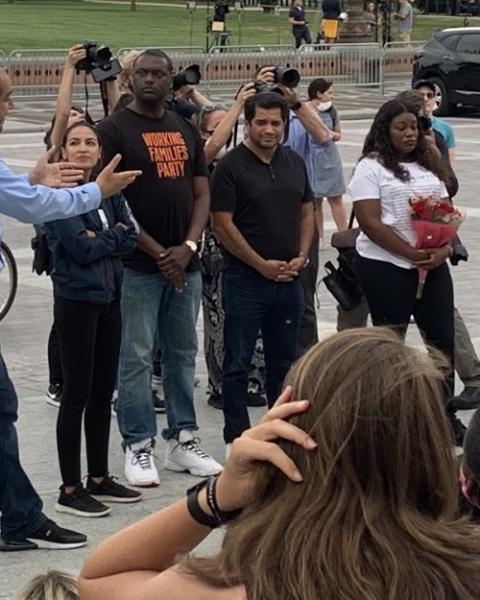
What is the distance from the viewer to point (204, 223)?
6.93 meters

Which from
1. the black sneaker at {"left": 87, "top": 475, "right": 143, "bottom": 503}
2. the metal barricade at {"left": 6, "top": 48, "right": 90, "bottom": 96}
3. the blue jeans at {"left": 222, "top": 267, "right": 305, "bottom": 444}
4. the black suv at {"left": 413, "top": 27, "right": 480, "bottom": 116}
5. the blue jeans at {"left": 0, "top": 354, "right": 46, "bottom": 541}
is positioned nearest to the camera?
the blue jeans at {"left": 0, "top": 354, "right": 46, "bottom": 541}

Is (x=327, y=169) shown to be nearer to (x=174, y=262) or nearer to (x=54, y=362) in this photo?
(x=54, y=362)

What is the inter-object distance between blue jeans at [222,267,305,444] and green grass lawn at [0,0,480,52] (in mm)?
31168

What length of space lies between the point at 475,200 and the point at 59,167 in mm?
11123

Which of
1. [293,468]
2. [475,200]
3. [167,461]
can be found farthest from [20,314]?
[293,468]

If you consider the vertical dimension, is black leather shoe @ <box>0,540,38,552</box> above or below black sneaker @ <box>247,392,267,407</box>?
above

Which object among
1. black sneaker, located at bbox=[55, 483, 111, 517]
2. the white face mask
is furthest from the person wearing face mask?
black sneaker, located at bbox=[55, 483, 111, 517]

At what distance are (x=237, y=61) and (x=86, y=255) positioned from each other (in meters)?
24.9

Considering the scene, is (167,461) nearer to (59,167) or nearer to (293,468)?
(59,167)

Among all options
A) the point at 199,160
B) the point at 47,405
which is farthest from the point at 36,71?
the point at 199,160

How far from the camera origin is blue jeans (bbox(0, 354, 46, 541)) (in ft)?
18.6

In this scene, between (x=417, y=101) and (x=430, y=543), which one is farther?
(x=417, y=101)

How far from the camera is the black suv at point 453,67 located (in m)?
28.1

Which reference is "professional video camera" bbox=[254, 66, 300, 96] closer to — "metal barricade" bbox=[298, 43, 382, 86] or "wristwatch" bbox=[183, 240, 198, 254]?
"wristwatch" bbox=[183, 240, 198, 254]
